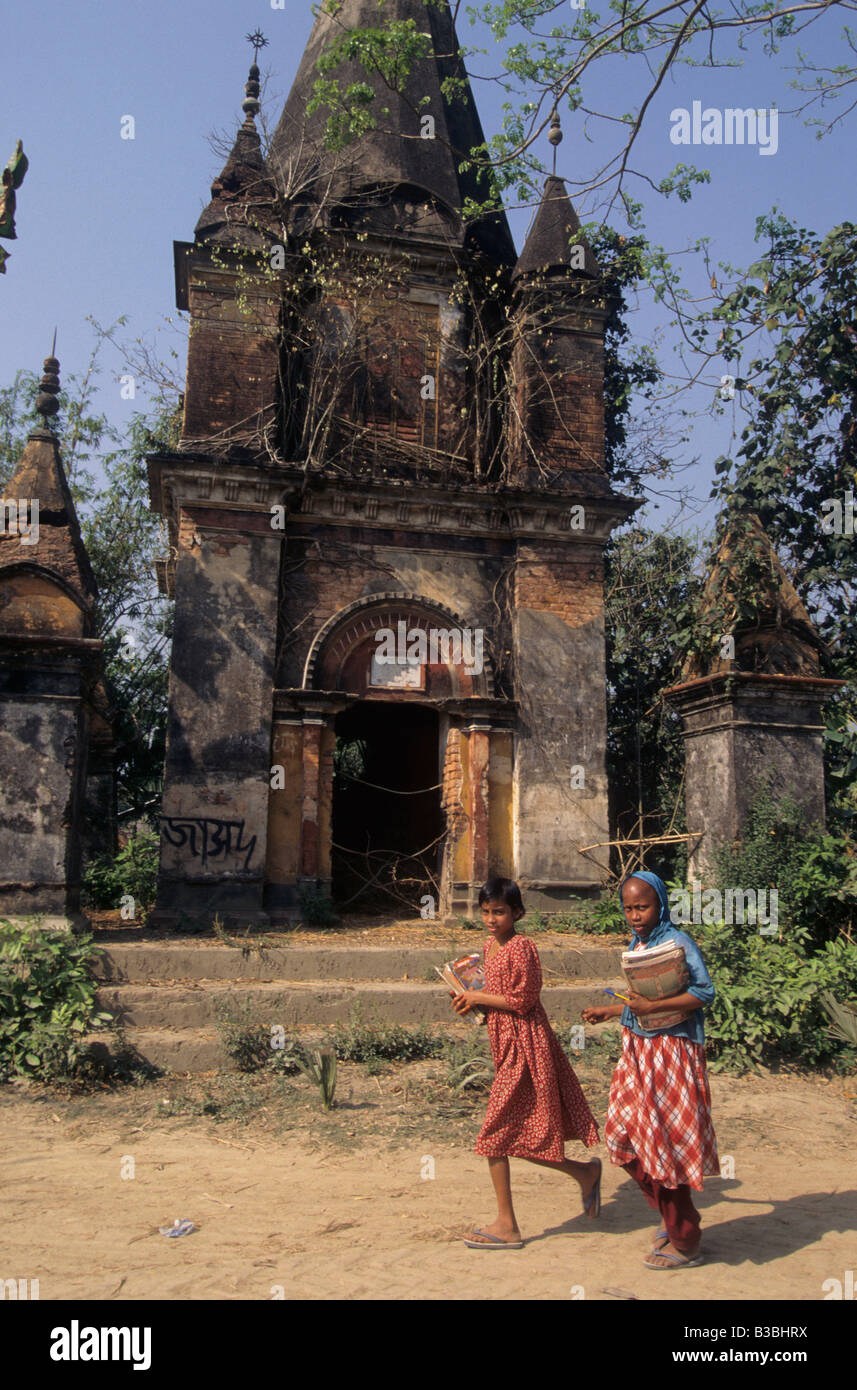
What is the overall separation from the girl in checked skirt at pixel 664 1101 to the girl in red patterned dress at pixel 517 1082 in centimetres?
22

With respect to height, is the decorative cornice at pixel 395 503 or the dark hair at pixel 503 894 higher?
the decorative cornice at pixel 395 503

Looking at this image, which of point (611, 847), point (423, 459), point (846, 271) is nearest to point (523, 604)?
point (423, 459)

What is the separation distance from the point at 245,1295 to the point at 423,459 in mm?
10269

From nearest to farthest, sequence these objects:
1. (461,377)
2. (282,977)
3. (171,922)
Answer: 1. (282,977)
2. (171,922)
3. (461,377)

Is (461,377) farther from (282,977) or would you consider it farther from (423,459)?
(282,977)

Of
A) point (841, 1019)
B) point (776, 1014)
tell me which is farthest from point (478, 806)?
point (841, 1019)

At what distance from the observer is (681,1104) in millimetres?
3920

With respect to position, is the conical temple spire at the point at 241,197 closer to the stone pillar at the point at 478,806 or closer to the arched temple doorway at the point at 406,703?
the arched temple doorway at the point at 406,703

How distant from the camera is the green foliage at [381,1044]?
6.84 m

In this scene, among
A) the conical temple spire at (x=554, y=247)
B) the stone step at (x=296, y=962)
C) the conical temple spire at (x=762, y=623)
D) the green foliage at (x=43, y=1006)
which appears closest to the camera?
the green foliage at (x=43, y=1006)

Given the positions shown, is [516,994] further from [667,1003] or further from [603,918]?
[603,918]

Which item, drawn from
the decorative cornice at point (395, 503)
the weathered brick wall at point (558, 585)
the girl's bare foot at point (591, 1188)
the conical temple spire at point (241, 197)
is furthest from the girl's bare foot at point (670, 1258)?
the conical temple spire at point (241, 197)

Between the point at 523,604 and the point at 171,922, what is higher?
the point at 523,604

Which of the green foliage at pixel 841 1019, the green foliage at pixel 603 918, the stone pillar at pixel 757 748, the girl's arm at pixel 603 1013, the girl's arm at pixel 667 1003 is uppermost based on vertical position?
the stone pillar at pixel 757 748
